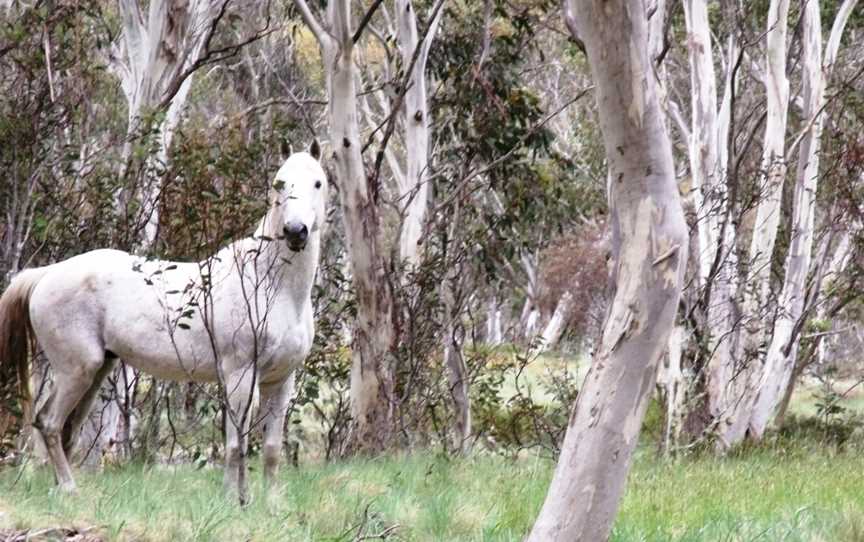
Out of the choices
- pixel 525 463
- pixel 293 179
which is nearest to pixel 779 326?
pixel 525 463

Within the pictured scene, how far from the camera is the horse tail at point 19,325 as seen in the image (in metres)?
7.60

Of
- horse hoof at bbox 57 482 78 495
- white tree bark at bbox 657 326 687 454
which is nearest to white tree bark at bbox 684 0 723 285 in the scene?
white tree bark at bbox 657 326 687 454

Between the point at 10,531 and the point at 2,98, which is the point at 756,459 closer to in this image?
the point at 2,98

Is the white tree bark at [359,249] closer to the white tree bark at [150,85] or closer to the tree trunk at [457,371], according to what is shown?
the white tree bark at [150,85]

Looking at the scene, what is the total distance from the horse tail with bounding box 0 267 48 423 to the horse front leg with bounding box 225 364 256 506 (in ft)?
4.34

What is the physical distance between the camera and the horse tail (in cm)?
760

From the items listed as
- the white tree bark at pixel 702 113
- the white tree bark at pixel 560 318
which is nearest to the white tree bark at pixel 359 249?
the white tree bark at pixel 702 113

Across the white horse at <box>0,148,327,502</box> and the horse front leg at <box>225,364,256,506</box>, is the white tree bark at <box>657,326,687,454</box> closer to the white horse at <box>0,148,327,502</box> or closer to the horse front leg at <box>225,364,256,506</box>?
the white horse at <box>0,148,327,502</box>

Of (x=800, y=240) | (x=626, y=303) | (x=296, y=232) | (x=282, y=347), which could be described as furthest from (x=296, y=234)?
(x=800, y=240)

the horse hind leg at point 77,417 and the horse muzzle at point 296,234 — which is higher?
the horse muzzle at point 296,234

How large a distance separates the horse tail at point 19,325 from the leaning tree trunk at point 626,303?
3.44 m

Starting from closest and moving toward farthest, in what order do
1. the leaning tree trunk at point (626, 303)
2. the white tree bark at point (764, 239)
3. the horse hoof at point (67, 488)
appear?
the leaning tree trunk at point (626, 303) → the horse hoof at point (67, 488) → the white tree bark at point (764, 239)

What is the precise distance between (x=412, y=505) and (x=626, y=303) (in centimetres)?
193

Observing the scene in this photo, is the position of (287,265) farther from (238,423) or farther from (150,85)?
(150,85)
